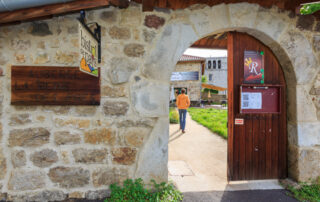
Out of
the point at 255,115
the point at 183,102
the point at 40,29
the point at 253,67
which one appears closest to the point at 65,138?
the point at 40,29

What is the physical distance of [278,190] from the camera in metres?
2.44

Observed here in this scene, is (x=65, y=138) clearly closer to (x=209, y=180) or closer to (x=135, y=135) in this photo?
(x=135, y=135)

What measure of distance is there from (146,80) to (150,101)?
0.94 ft

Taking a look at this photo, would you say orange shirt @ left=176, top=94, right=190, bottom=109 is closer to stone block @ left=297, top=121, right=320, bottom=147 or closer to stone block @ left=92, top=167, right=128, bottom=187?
stone block @ left=297, top=121, right=320, bottom=147

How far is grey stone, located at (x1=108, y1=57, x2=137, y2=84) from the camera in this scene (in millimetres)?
2213

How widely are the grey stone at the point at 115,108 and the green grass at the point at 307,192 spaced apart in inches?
102

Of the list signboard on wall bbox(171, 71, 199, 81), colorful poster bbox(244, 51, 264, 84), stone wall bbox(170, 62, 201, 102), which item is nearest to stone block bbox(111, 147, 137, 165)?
colorful poster bbox(244, 51, 264, 84)

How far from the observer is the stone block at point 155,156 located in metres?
2.23

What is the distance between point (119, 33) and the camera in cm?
222

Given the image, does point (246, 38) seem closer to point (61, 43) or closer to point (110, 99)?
point (110, 99)

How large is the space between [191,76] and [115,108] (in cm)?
1503

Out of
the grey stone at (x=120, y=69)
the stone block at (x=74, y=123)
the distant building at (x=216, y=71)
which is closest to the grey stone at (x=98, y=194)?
the stone block at (x=74, y=123)

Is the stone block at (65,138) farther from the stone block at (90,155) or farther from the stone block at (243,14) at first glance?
the stone block at (243,14)

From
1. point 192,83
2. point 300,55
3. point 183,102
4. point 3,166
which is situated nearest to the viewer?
point 3,166
